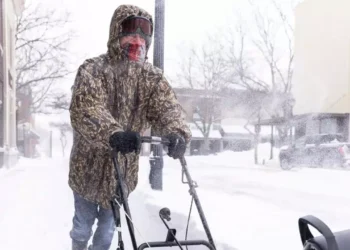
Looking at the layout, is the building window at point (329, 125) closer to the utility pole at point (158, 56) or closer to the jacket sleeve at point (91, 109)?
the utility pole at point (158, 56)

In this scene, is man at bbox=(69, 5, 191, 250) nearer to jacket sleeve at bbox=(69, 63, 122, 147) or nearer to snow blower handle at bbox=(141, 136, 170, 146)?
jacket sleeve at bbox=(69, 63, 122, 147)

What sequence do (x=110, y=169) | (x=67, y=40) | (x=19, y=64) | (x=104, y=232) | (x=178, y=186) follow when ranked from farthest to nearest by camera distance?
(x=19, y=64), (x=67, y=40), (x=178, y=186), (x=104, y=232), (x=110, y=169)

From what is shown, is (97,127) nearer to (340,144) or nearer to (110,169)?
(110,169)

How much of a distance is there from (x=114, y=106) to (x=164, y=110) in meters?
0.29

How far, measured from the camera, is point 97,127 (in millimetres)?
2062

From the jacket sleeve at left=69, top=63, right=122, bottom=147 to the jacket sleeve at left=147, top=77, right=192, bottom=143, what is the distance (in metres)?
0.28

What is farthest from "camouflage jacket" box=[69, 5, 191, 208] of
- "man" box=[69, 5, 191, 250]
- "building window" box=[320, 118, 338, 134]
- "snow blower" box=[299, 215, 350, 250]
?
"building window" box=[320, 118, 338, 134]

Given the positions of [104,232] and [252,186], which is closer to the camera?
[104,232]

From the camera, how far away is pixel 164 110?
2.42 meters

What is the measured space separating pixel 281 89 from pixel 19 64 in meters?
16.1

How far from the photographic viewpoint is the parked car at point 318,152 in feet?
47.2

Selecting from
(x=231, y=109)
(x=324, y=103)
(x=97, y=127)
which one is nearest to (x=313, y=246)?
(x=97, y=127)

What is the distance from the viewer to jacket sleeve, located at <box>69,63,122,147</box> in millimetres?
2051

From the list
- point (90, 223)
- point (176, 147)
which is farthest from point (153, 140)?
point (90, 223)
